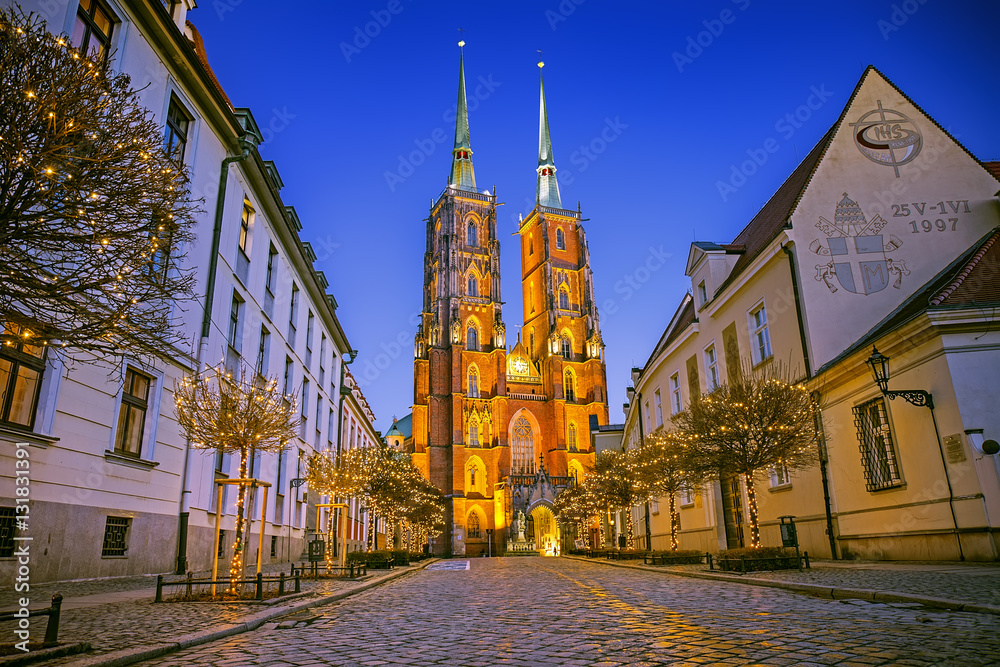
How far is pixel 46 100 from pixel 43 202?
0.82 meters

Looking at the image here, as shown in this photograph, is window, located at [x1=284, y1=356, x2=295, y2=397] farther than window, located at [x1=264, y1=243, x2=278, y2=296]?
Yes

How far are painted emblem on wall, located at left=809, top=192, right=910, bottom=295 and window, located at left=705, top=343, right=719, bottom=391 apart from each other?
717 centimetres

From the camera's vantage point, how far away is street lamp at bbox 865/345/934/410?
14.2m

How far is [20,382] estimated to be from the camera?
33.0ft

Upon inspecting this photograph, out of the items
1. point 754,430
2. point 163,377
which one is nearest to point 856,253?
point 754,430

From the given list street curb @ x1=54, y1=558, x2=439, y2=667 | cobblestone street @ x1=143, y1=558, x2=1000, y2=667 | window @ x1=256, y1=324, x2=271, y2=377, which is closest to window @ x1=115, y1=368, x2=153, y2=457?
street curb @ x1=54, y1=558, x2=439, y2=667

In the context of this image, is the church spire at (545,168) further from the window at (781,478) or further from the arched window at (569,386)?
the window at (781,478)

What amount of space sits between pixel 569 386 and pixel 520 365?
24.0ft

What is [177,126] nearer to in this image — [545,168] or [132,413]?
[132,413]

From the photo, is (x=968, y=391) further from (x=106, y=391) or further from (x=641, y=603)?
(x=106, y=391)

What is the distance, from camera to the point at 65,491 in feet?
35.7

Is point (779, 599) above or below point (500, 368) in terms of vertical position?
below

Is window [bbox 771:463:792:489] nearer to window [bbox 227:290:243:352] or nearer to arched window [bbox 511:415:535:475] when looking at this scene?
window [bbox 227:290:243:352]

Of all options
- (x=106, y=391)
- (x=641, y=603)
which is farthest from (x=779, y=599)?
(x=106, y=391)
